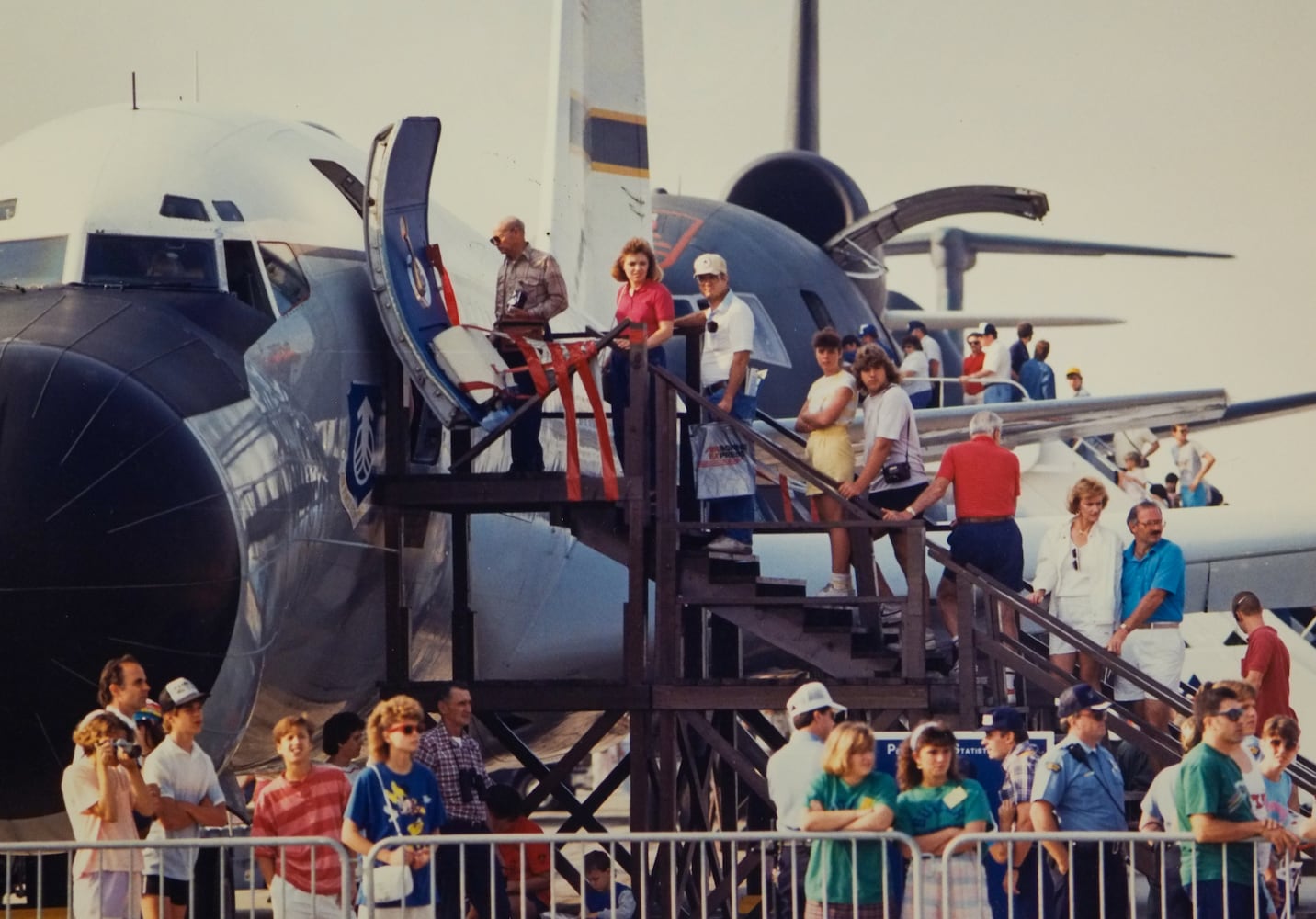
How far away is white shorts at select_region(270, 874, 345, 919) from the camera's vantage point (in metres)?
9.73

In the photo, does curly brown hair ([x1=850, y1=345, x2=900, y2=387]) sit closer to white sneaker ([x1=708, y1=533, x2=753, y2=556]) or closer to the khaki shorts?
the khaki shorts

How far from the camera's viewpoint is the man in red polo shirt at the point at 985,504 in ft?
41.8

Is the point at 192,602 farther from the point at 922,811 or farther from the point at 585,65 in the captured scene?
the point at 585,65

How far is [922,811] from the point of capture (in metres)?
9.48

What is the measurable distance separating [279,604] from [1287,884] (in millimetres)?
4733

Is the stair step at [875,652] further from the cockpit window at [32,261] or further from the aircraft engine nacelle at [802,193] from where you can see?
the aircraft engine nacelle at [802,193]

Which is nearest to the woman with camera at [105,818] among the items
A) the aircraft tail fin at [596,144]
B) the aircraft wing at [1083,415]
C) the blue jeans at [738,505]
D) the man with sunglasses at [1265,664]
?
the blue jeans at [738,505]

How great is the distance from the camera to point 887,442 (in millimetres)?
12664

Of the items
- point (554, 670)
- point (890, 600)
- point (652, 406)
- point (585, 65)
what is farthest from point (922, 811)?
point (585, 65)

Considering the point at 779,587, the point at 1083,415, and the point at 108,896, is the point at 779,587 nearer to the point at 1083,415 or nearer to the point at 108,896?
the point at 108,896

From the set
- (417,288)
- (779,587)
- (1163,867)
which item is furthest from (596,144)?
(1163,867)

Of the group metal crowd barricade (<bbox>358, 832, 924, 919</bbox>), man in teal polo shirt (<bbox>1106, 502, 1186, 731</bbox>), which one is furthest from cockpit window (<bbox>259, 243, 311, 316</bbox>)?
man in teal polo shirt (<bbox>1106, 502, 1186, 731</bbox>)

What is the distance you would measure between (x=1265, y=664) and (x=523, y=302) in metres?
4.72

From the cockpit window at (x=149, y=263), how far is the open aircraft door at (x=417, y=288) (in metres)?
0.81
